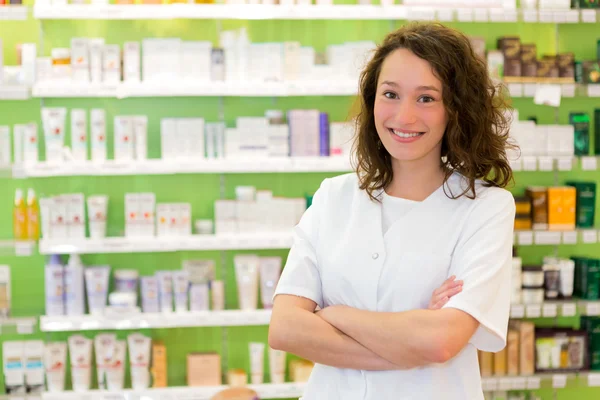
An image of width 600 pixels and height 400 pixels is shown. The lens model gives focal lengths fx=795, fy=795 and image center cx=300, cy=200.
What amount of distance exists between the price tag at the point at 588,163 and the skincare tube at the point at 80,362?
272 centimetres

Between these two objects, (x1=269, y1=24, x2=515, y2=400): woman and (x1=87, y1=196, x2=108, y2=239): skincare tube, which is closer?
(x1=269, y1=24, x2=515, y2=400): woman

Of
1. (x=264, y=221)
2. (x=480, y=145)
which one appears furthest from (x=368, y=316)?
(x=264, y=221)

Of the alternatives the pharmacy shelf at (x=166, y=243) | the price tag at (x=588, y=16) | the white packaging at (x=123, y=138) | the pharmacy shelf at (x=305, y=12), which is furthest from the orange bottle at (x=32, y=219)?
the price tag at (x=588, y=16)

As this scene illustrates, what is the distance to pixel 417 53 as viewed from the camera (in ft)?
5.75

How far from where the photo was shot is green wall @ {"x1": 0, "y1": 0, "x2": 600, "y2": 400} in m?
4.25

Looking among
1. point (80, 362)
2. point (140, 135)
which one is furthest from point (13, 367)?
point (140, 135)

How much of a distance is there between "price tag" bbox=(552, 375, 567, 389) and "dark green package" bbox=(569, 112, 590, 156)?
1184 millimetres

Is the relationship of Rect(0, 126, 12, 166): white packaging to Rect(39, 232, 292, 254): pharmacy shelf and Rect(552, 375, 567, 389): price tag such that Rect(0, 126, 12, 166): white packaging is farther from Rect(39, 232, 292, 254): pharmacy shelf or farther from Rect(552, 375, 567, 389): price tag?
Rect(552, 375, 567, 389): price tag

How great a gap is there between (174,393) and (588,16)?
2.90m

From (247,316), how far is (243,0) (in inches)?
62.8

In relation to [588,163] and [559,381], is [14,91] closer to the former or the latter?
[588,163]

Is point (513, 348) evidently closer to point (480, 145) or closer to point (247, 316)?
point (247, 316)

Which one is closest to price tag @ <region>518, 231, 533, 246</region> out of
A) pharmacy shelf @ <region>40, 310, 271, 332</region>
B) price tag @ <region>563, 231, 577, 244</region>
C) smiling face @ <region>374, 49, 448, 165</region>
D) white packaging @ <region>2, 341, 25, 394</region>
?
price tag @ <region>563, 231, 577, 244</region>

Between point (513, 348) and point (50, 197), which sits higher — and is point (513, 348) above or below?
below
